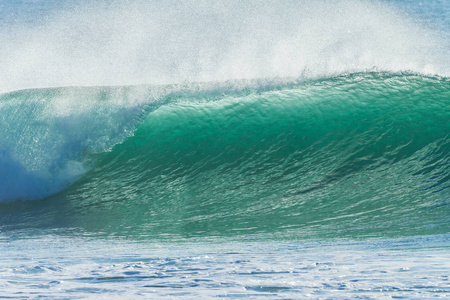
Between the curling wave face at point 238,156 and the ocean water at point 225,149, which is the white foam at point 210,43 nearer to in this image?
the ocean water at point 225,149

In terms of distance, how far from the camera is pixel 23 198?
221 inches

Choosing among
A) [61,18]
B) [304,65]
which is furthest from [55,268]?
[61,18]

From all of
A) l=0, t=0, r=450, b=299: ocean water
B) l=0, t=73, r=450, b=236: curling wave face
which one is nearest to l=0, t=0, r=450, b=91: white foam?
l=0, t=0, r=450, b=299: ocean water

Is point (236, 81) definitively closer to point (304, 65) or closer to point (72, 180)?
point (304, 65)

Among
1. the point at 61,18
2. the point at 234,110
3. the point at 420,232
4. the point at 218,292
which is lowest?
the point at 218,292

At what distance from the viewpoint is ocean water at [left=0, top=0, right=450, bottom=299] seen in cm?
296

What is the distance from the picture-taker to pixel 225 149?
18.9 ft

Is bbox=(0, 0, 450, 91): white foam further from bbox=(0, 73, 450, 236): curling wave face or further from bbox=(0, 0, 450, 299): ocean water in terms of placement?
bbox=(0, 73, 450, 236): curling wave face

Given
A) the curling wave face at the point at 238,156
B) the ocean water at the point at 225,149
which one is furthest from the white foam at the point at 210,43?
the curling wave face at the point at 238,156

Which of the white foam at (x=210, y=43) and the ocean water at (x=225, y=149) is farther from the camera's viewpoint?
the white foam at (x=210, y=43)

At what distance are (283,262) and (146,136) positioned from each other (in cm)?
330

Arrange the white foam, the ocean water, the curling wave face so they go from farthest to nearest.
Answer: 1. the white foam
2. the curling wave face
3. the ocean water

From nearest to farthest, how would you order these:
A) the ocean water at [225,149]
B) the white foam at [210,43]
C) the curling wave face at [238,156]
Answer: the ocean water at [225,149] < the curling wave face at [238,156] < the white foam at [210,43]

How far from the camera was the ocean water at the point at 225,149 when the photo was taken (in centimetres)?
296
